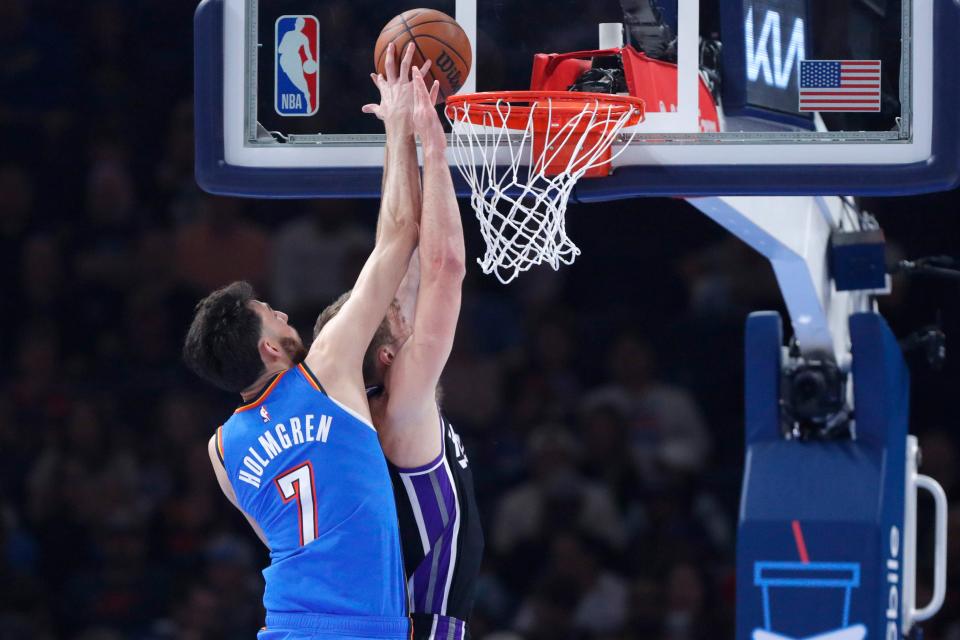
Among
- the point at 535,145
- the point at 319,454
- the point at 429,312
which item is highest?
the point at 535,145

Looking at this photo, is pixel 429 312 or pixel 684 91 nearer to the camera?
pixel 429 312

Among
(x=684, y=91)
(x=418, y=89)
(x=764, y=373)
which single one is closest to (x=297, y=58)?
(x=418, y=89)

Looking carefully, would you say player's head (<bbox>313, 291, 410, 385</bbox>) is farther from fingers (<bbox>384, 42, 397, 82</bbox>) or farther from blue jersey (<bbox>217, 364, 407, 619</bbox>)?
fingers (<bbox>384, 42, 397, 82</bbox>)

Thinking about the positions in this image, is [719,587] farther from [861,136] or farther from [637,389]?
[861,136]

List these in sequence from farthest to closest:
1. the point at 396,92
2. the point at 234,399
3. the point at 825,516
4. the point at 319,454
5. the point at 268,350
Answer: the point at 234,399
the point at 825,516
the point at 396,92
the point at 268,350
the point at 319,454

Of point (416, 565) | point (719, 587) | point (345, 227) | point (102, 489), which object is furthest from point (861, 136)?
point (102, 489)

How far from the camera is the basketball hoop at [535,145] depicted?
13.2ft

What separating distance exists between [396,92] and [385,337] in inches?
27.4

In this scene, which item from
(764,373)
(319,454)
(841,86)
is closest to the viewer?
(319,454)

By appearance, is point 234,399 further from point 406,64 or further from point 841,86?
point 841,86

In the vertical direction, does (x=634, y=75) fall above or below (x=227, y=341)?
above

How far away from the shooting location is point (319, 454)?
3760mm

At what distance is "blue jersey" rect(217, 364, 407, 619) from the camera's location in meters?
3.75

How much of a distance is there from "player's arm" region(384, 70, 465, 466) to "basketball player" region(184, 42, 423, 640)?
0.32 feet
